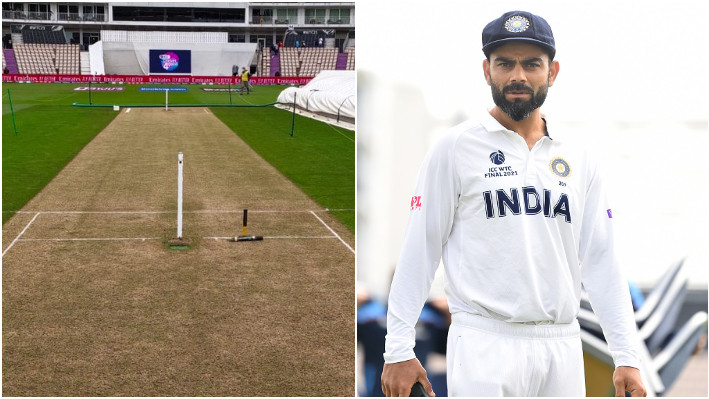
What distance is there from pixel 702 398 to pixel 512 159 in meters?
2.64

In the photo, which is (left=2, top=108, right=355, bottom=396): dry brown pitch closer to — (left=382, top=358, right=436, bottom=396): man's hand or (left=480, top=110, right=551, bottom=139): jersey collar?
(left=382, top=358, right=436, bottom=396): man's hand

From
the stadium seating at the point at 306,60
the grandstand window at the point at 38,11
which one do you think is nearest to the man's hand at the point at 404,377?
the stadium seating at the point at 306,60

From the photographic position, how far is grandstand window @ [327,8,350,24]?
237 feet

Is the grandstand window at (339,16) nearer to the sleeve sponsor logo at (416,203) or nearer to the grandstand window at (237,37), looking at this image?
the grandstand window at (237,37)

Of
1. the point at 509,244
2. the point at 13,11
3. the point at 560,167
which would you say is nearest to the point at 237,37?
the point at 13,11

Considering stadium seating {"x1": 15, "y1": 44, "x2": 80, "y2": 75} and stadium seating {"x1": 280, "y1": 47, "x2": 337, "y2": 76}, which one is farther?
stadium seating {"x1": 280, "y1": 47, "x2": 337, "y2": 76}

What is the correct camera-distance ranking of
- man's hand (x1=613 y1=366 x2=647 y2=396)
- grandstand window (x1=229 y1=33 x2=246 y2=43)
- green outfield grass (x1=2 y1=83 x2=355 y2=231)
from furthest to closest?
grandstand window (x1=229 y1=33 x2=246 y2=43), green outfield grass (x1=2 y1=83 x2=355 y2=231), man's hand (x1=613 y1=366 x2=647 y2=396)

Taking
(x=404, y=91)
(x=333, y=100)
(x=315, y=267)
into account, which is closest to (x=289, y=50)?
(x=333, y=100)

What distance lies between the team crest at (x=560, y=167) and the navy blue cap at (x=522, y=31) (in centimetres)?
52

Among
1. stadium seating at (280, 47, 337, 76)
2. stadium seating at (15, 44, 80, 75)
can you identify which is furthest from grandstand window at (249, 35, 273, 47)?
stadium seating at (15, 44, 80, 75)

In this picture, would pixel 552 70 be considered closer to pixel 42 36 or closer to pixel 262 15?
pixel 262 15

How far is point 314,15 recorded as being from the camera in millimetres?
74500

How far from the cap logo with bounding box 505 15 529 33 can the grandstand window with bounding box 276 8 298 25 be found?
2897 inches

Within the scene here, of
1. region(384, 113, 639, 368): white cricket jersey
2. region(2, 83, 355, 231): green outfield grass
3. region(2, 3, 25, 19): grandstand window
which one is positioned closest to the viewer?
region(384, 113, 639, 368): white cricket jersey
